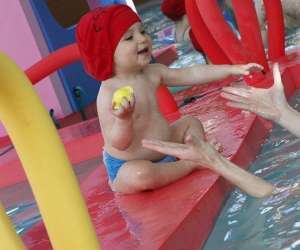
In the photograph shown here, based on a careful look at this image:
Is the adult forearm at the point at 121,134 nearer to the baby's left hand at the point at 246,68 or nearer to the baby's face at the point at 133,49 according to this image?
the baby's face at the point at 133,49

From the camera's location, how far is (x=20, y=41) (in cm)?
393

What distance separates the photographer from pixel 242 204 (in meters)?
1.93

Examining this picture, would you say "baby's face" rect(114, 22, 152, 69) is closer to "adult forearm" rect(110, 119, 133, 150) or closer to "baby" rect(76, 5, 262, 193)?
"baby" rect(76, 5, 262, 193)

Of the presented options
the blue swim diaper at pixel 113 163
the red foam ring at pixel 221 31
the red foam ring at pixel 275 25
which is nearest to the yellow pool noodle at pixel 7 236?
the blue swim diaper at pixel 113 163

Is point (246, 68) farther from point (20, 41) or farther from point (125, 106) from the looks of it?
point (20, 41)

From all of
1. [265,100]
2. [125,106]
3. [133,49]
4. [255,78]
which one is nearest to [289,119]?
[265,100]

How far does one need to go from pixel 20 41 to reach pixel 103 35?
1.87 m

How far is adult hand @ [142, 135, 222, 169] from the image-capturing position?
72.7 inches

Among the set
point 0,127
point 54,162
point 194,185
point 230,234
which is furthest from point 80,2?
point 54,162

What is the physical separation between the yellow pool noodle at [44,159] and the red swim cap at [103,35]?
0.97 m

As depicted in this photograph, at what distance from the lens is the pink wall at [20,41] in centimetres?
390

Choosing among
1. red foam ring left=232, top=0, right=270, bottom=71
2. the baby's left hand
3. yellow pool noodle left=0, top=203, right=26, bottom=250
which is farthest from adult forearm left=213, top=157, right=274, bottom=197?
red foam ring left=232, top=0, right=270, bottom=71

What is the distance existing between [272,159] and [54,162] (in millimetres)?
1144

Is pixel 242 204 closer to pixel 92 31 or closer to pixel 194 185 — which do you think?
pixel 194 185
